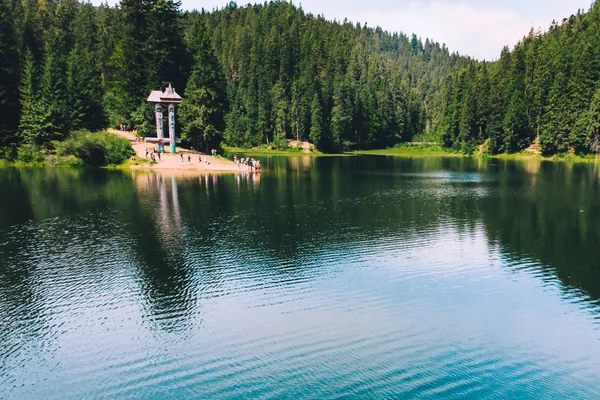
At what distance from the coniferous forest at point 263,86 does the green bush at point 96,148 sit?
4.16m

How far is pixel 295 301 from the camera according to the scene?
21.3 meters

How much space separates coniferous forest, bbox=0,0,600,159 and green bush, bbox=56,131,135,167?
416 cm

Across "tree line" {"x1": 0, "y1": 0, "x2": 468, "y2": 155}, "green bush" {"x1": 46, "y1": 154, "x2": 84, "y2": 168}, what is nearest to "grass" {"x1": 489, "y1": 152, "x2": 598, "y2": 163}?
"tree line" {"x1": 0, "y1": 0, "x2": 468, "y2": 155}

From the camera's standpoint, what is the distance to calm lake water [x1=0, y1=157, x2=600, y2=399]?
15094mm

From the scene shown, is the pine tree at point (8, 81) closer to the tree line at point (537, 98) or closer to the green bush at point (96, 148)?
the green bush at point (96, 148)

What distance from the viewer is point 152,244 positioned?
100 ft

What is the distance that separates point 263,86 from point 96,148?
86.4 metres

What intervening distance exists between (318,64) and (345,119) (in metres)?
45.3

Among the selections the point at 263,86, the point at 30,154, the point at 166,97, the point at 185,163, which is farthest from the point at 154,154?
the point at 263,86

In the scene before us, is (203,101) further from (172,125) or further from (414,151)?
(414,151)

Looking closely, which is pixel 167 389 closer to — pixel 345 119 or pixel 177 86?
pixel 177 86

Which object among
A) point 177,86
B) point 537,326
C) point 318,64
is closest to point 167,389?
point 537,326

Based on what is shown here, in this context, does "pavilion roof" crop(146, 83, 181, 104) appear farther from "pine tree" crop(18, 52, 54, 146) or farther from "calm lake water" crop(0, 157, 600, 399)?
"calm lake water" crop(0, 157, 600, 399)

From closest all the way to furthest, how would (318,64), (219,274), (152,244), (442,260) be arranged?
1. (219,274)
2. (442,260)
3. (152,244)
4. (318,64)
